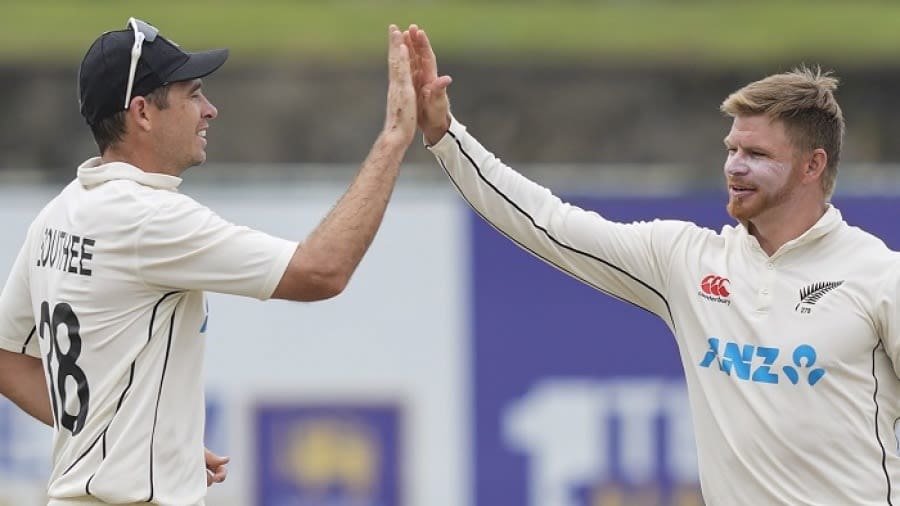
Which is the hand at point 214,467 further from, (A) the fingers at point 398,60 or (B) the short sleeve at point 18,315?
(A) the fingers at point 398,60

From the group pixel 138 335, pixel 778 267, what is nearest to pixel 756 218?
A: pixel 778 267

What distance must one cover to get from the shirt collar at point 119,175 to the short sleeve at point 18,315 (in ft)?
1.18

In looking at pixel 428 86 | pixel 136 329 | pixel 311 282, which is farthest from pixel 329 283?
pixel 428 86

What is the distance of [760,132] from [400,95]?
99cm

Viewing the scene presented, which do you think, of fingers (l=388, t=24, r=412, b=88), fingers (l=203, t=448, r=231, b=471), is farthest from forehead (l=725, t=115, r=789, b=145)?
fingers (l=203, t=448, r=231, b=471)

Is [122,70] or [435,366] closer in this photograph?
[122,70]

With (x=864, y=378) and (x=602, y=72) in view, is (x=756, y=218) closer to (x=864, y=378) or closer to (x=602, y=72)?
(x=864, y=378)

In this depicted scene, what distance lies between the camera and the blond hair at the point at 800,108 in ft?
14.7

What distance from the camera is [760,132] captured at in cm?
449

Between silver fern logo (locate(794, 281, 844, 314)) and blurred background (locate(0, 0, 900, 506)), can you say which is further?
blurred background (locate(0, 0, 900, 506))

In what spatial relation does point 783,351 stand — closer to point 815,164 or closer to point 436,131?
point 815,164

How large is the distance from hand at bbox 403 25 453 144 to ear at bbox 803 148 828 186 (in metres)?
1.02

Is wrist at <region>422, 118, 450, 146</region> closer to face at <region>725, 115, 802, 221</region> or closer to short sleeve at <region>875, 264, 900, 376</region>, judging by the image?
face at <region>725, 115, 802, 221</region>

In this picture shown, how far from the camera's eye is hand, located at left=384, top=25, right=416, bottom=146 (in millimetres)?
4348
